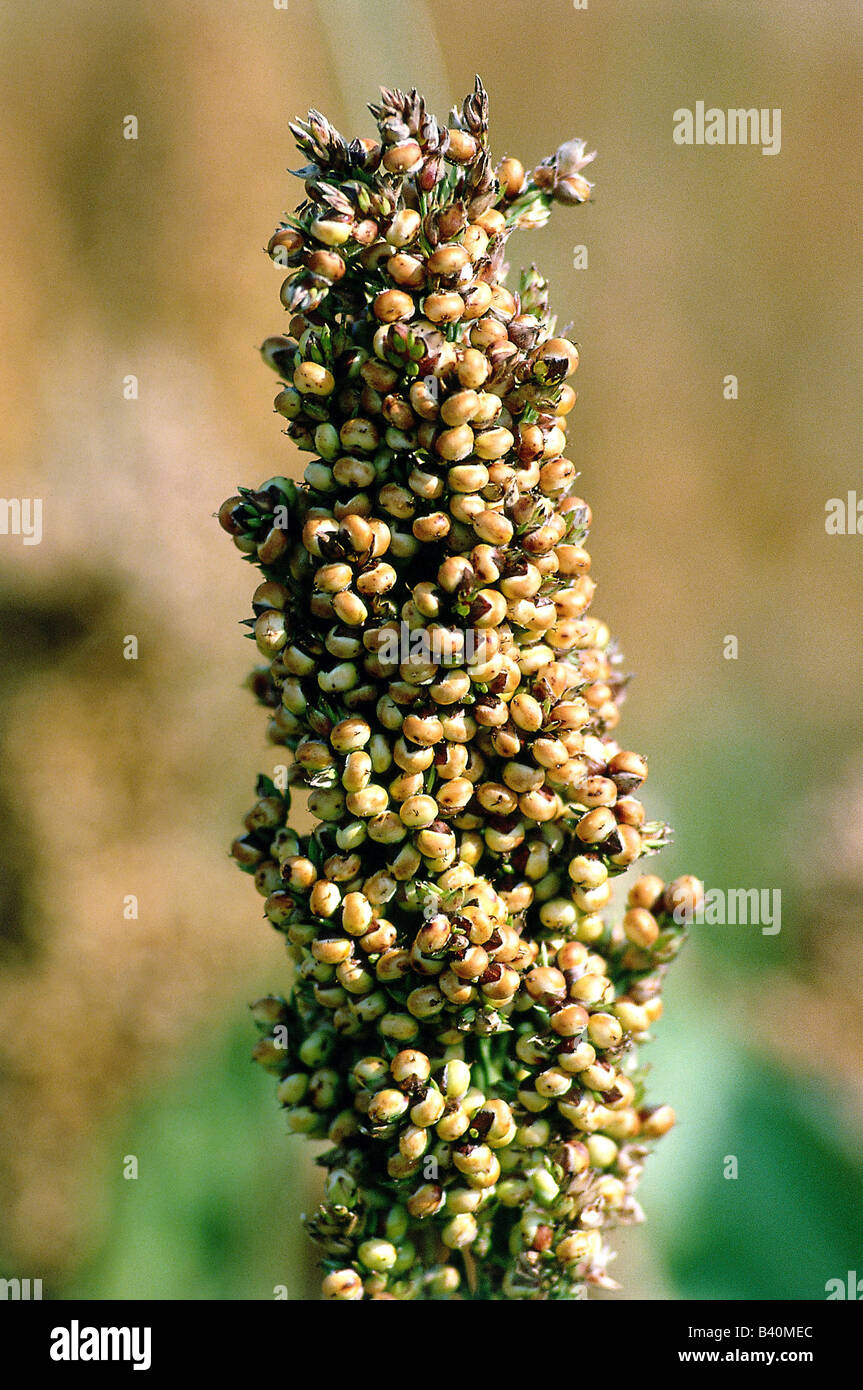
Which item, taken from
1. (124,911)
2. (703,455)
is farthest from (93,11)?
(124,911)

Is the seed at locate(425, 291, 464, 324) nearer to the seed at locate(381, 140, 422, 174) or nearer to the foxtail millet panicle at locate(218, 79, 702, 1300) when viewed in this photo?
the foxtail millet panicle at locate(218, 79, 702, 1300)

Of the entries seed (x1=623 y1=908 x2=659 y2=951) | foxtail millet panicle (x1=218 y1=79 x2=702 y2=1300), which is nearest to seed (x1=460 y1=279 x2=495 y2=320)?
foxtail millet panicle (x1=218 y1=79 x2=702 y2=1300)

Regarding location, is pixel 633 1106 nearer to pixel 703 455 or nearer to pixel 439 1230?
pixel 439 1230

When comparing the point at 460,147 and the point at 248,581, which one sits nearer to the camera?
the point at 460,147

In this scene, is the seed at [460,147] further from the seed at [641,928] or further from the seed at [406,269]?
the seed at [641,928]

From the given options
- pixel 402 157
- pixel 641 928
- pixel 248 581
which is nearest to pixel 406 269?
pixel 402 157

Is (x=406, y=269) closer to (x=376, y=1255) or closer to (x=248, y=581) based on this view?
(x=376, y=1255)

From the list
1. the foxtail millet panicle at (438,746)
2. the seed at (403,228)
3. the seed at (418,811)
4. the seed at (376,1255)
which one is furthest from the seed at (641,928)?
the seed at (403,228)
